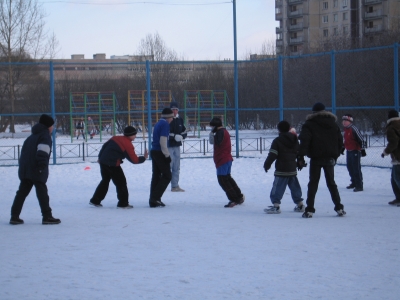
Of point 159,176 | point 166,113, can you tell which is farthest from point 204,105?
point 159,176

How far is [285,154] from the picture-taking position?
10828 millimetres

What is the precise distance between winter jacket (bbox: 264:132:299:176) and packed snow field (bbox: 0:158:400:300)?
0.77 m

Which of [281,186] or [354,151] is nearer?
[281,186]

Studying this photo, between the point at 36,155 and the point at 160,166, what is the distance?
2.92 metres

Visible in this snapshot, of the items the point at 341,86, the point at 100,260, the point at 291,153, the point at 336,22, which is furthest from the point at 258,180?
the point at 336,22

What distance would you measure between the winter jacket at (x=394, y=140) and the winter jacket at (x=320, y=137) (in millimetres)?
1494

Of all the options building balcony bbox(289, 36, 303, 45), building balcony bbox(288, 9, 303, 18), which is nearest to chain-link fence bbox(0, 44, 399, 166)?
building balcony bbox(289, 36, 303, 45)

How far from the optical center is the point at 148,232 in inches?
365

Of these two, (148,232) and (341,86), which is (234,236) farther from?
(341,86)

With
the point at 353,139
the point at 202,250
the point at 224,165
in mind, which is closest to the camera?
the point at 202,250

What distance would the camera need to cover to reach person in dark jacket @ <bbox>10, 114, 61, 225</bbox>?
31.7 ft

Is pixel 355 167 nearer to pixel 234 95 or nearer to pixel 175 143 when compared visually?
pixel 175 143

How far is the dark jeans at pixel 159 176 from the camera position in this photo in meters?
11.9

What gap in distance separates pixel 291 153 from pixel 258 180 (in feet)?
17.8
